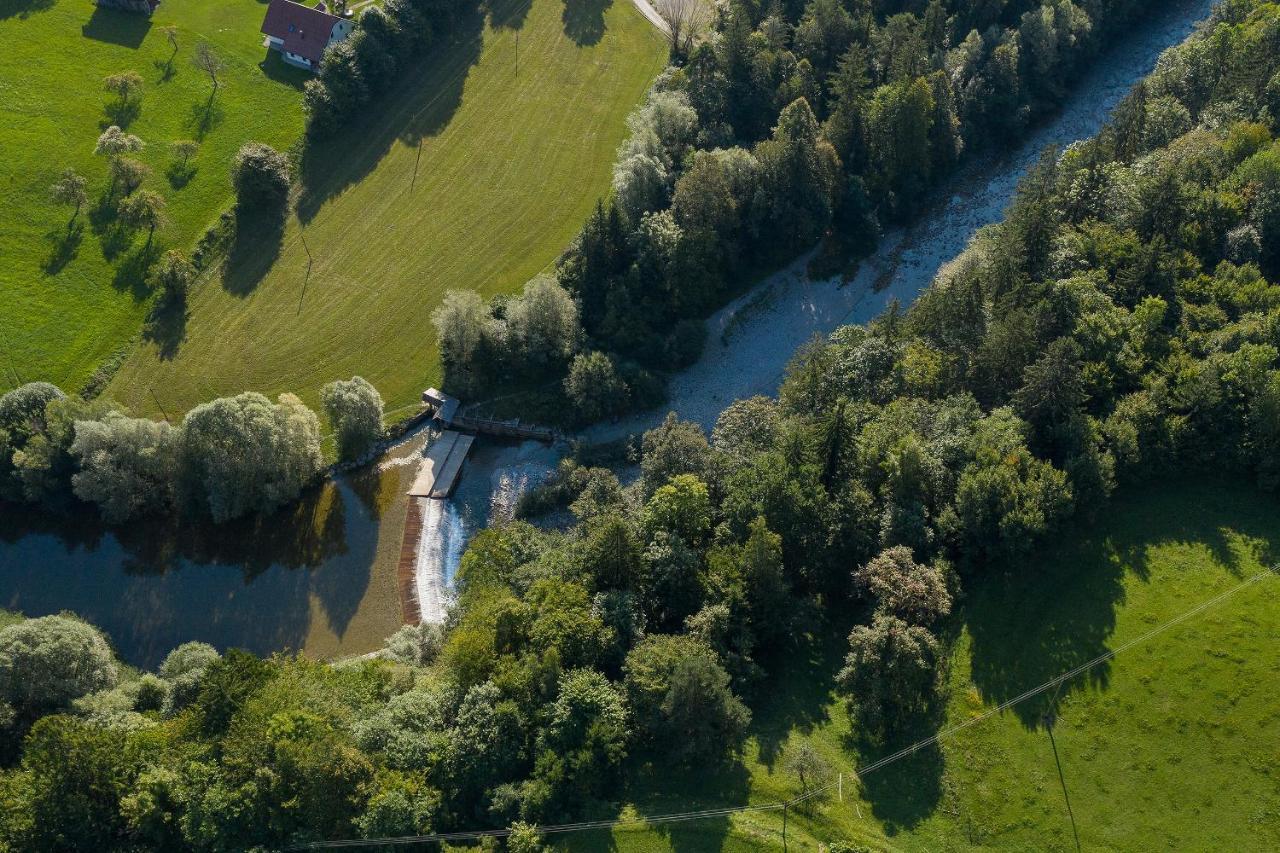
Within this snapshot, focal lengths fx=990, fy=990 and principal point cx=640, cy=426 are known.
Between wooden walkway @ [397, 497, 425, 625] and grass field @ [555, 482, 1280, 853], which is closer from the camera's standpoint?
grass field @ [555, 482, 1280, 853]

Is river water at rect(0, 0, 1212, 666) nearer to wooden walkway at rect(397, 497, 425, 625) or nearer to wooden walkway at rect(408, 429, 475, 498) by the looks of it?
wooden walkway at rect(397, 497, 425, 625)

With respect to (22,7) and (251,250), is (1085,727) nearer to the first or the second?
(251,250)

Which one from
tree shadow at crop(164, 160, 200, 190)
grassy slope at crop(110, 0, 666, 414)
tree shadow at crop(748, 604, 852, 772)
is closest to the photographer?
tree shadow at crop(748, 604, 852, 772)

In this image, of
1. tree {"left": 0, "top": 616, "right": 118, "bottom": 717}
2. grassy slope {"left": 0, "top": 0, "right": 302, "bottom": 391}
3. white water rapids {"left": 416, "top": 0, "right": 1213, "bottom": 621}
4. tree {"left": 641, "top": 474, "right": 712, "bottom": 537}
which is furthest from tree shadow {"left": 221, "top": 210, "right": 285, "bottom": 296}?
tree {"left": 641, "top": 474, "right": 712, "bottom": 537}

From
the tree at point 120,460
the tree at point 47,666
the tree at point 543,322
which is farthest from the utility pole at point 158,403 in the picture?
the tree at point 543,322

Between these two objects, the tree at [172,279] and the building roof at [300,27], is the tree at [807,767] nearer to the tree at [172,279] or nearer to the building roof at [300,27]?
the tree at [172,279]

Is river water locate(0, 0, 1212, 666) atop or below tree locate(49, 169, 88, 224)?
below
